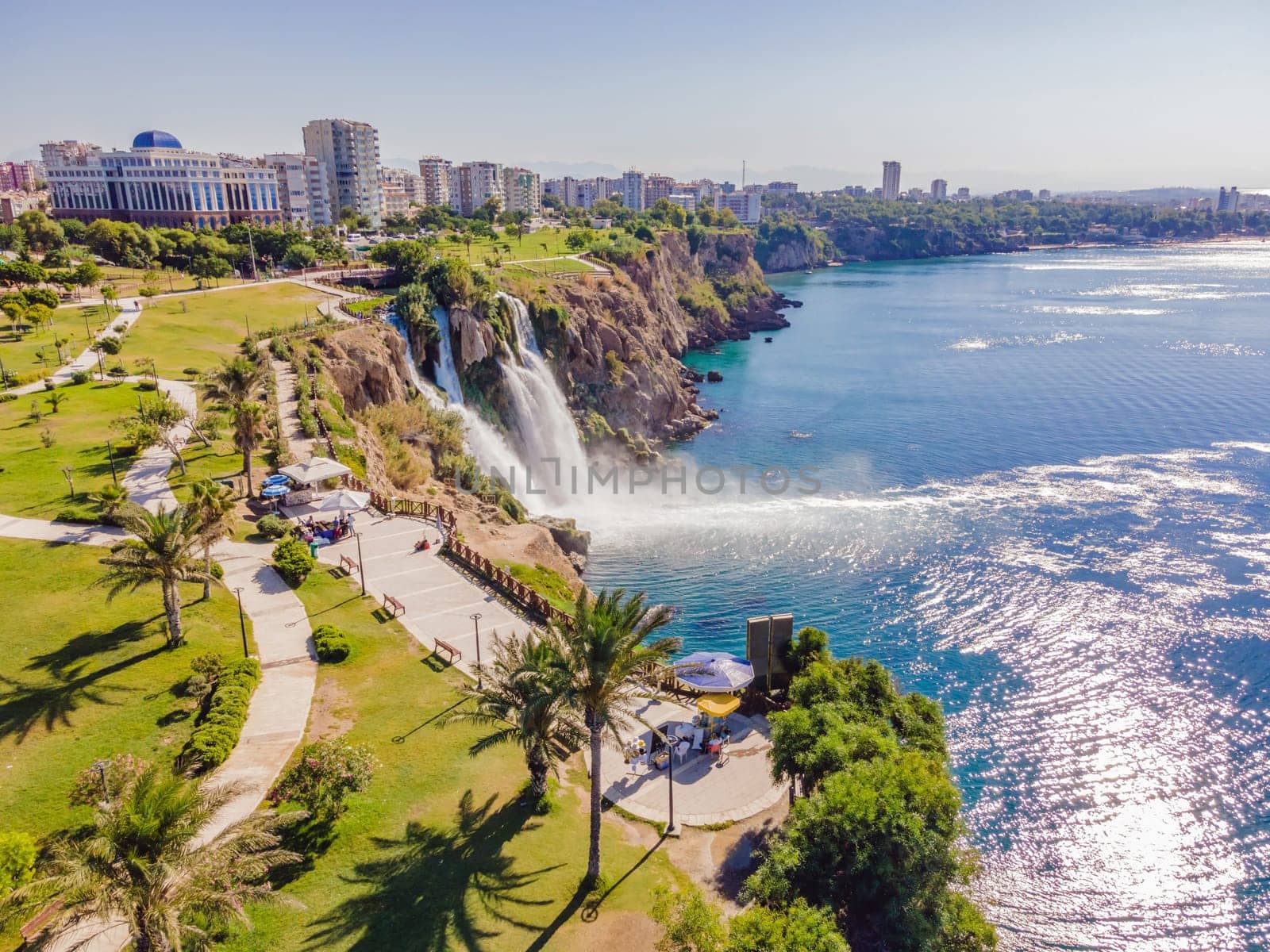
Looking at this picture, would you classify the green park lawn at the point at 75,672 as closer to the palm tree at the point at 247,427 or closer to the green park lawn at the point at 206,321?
the palm tree at the point at 247,427

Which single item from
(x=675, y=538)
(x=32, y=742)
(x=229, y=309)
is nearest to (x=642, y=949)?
(x=32, y=742)

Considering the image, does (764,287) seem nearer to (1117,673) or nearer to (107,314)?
(107,314)

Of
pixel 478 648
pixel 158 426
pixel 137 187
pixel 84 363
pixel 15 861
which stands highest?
pixel 137 187

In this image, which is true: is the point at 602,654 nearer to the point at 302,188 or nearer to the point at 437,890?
the point at 437,890

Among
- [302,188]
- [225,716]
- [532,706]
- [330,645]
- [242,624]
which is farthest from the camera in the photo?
[302,188]

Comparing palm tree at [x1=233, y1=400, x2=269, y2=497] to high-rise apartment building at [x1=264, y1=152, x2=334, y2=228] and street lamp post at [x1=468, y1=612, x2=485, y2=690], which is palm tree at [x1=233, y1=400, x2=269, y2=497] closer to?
street lamp post at [x1=468, y1=612, x2=485, y2=690]

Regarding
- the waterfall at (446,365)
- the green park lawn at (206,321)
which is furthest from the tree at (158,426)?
the waterfall at (446,365)

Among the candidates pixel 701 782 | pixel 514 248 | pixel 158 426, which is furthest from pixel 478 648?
pixel 514 248
